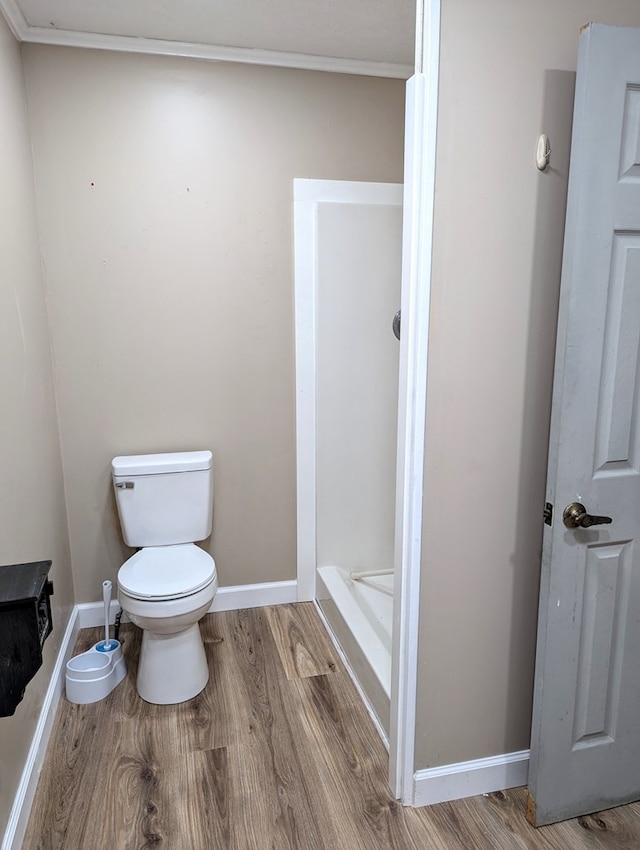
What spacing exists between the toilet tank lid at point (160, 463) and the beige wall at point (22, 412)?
0.26m

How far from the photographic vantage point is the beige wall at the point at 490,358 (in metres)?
1.40

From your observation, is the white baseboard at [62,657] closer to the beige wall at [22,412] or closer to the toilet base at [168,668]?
the beige wall at [22,412]

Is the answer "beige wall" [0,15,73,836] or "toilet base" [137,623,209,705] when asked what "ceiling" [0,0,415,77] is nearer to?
"beige wall" [0,15,73,836]

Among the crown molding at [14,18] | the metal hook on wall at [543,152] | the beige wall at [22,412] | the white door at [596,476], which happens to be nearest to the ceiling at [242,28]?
the crown molding at [14,18]

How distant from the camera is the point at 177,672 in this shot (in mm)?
2168

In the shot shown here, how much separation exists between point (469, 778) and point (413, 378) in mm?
1183

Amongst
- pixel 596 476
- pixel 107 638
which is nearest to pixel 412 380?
pixel 596 476

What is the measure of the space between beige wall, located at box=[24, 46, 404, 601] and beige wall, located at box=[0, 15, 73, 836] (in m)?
0.12

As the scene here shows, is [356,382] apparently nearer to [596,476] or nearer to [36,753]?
[596,476]

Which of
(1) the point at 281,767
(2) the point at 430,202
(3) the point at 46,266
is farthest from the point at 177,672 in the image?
(2) the point at 430,202

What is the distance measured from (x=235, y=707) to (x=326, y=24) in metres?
2.47

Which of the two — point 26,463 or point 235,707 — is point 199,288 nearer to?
point 26,463

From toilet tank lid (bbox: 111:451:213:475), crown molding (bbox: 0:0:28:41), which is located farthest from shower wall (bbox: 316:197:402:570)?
crown molding (bbox: 0:0:28:41)

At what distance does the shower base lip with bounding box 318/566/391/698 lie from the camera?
2059 mm
